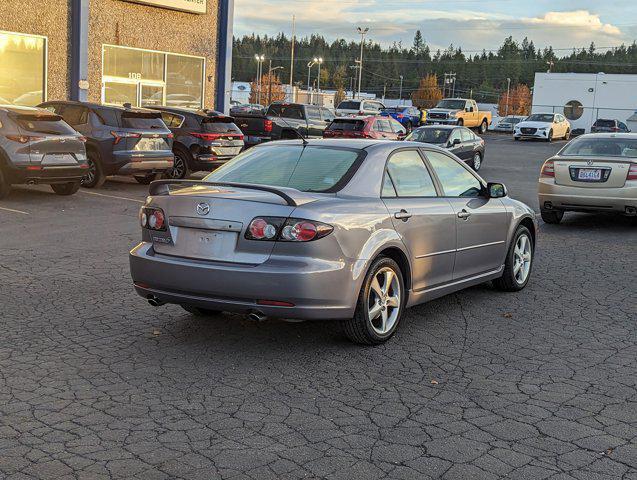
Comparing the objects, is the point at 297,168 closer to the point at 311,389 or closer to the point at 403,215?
the point at 403,215

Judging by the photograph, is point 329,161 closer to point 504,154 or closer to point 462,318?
point 462,318

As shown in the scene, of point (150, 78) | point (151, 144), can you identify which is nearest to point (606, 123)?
point (150, 78)

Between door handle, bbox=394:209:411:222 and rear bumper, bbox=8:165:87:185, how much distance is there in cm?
911

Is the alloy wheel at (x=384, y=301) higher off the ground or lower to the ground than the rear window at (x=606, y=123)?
lower

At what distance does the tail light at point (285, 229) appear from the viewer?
5613mm

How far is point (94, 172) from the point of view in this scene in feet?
54.1

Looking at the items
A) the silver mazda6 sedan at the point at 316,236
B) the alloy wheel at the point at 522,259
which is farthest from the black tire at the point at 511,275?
the silver mazda6 sedan at the point at 316,236

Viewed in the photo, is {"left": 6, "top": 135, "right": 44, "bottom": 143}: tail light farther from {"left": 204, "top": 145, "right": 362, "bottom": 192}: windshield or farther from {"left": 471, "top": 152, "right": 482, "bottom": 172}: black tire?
{"left": 471, "top": 152, "right": 482, "bottom": 172}: black tire

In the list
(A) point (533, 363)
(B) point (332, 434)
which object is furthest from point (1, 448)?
(A) point (533, 363)

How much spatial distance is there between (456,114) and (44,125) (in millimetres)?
38107

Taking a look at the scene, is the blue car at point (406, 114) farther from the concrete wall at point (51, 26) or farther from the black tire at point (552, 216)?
the black tire at point (552, 216)

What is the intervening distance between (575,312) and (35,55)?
2022 cm

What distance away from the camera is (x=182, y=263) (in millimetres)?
5836

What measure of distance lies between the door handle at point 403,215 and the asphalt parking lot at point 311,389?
0.95 m
